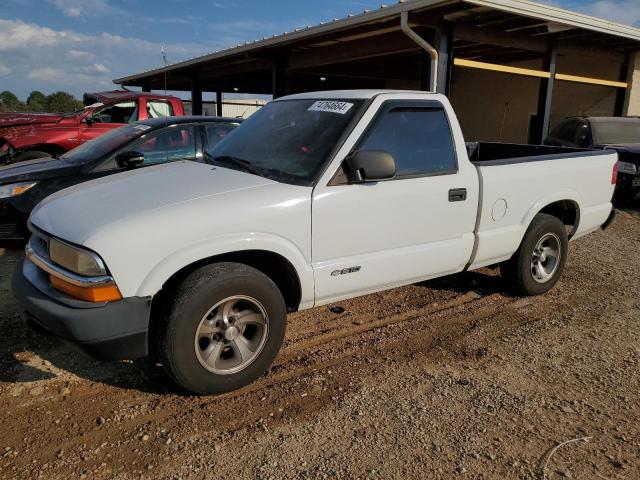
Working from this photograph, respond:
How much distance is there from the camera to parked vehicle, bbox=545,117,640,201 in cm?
934

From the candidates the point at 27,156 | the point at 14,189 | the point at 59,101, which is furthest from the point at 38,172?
the point at 59,101

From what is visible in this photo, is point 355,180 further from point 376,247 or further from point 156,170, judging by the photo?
point 156,170

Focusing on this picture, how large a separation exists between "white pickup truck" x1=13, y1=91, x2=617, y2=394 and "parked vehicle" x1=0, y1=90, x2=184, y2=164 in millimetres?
5601

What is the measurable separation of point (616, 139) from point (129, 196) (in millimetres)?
10170

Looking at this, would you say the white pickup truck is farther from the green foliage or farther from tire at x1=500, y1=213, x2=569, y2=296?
the green foliage

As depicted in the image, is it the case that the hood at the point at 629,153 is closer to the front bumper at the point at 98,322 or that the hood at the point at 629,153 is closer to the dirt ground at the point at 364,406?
the dirt ground at the point at 364,406

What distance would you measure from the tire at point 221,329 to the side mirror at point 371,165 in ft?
2.99

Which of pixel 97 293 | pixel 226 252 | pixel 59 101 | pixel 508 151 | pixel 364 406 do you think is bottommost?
pixel 364 406

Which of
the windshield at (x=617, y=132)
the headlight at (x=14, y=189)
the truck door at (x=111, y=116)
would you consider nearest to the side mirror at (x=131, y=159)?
the headlight at (x=14, y=189)

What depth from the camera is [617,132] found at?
10320 millimetres

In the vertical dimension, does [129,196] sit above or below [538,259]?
above

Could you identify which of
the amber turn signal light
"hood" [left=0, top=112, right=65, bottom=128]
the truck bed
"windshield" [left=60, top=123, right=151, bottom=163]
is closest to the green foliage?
"hood" [left=0, top=112, right=65, bottom=128]

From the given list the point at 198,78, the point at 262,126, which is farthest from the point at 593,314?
the point at 198,78

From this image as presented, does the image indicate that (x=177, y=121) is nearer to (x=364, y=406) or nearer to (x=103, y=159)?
(x=103, y=159)
